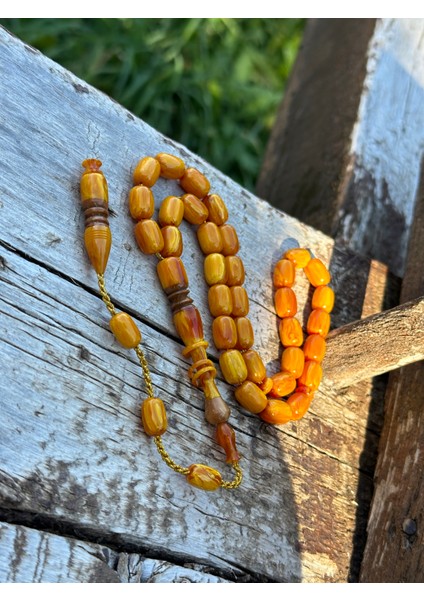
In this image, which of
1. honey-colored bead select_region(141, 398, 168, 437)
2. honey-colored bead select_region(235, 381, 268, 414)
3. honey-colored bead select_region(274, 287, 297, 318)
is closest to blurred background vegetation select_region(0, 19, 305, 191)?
honey-colored bead select_region(274, 287, 297, 318)

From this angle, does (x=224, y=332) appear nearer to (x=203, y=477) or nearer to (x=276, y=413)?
(x=276, y=413)

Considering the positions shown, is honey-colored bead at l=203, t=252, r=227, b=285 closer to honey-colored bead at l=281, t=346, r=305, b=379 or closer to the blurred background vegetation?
honey-colored bead at l=281, t=346, r=305, b=379

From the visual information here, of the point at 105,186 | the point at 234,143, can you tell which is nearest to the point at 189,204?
the point at 105,186

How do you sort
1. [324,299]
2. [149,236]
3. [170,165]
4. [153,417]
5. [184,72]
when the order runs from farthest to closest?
[184,72] < [324,299] < [170,165] < [149,236] < [153,417]

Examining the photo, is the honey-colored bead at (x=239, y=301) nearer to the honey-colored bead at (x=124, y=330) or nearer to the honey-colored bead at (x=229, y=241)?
the honey-colored bead at (x=229, y=241)

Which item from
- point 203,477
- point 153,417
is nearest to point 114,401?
point 153,417
